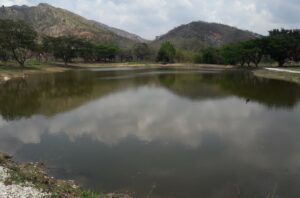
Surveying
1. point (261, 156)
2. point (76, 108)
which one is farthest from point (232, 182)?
point (76, 108)

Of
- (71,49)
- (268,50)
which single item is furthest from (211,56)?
(71,49)

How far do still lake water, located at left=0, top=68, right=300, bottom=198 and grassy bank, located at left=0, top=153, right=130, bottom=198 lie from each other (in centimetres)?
112

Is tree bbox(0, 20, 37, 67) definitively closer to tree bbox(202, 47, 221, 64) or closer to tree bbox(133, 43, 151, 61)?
tree bbox(202, 47, 221, 64)

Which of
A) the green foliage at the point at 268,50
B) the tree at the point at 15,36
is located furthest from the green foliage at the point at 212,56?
the tree at the point at 15,36

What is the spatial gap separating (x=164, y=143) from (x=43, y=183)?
10.2 m

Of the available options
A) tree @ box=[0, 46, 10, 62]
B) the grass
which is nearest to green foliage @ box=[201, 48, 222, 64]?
tree @ box=[0, 46, 10, 62]

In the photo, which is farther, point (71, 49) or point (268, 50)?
point (71, 49)

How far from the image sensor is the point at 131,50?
558 ft

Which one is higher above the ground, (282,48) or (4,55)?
(282,48)

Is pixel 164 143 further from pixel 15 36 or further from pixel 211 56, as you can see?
pixel 211 56

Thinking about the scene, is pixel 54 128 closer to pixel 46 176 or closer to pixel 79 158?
pixel 79 158

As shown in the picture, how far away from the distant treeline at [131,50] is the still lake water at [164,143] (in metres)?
54.0

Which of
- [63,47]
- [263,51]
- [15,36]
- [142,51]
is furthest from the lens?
[142,51]

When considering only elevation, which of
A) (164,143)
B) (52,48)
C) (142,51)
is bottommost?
(164,143)
